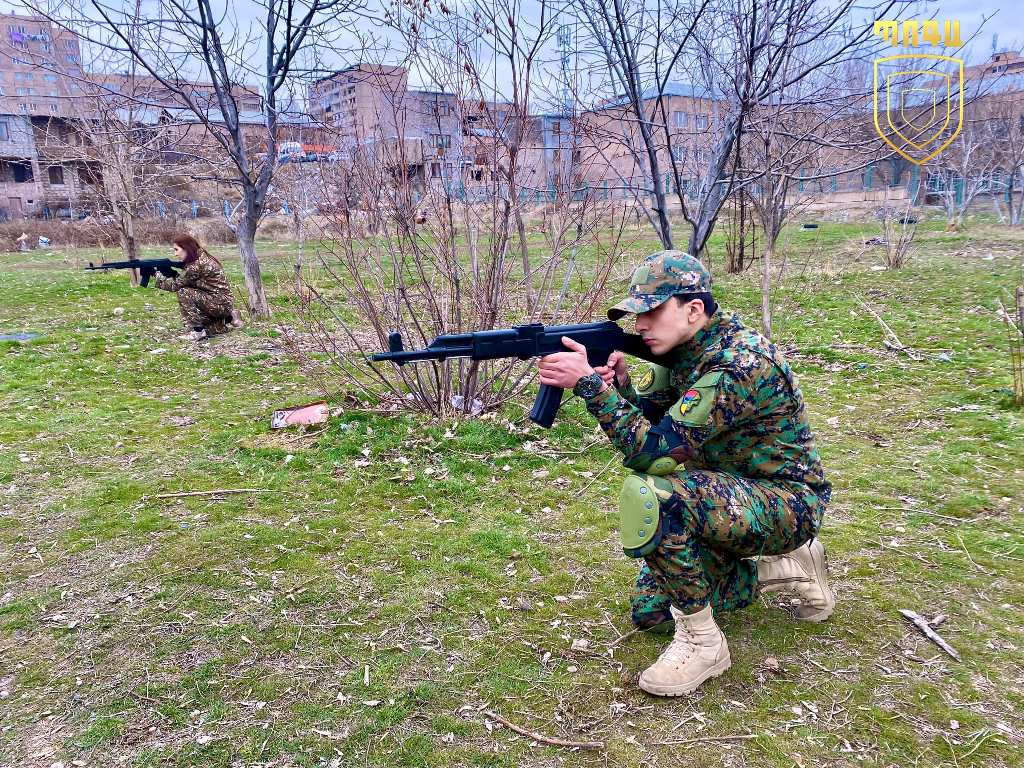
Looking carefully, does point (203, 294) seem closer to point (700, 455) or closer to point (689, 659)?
point (700, 455)

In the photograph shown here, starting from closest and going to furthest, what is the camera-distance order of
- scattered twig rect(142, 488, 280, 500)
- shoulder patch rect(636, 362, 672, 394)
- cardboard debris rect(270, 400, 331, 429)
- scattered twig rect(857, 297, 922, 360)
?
shoulder patch rect(636, 362, 672, 394) → scattered twig rect(142, 488, 280, 500) → cardboard debris rect(270, 400, 331, 429) → scattered twig rect(857, 297, 922, 360)

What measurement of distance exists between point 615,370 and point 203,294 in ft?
25.5

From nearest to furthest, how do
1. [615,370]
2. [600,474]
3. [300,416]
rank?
1. [615,370]
2. [600,474]
3. [300,416]

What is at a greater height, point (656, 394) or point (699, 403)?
point (699, 403)

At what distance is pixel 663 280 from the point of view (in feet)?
8.52

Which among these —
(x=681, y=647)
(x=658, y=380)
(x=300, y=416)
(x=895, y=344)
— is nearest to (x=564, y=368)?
(x=658, y=380)

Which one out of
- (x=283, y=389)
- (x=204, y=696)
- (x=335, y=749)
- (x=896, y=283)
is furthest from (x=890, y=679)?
(x=896, y=283)

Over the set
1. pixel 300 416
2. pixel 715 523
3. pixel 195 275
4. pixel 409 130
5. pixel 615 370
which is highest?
pixel 409 130

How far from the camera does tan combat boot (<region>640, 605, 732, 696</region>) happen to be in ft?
8.60

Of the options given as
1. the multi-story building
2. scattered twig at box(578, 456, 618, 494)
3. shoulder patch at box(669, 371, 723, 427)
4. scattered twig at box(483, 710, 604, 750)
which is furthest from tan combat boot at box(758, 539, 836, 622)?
the multi-story building

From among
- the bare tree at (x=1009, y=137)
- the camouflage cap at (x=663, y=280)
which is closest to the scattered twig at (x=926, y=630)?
the camouflage cap at (x=663, y=280)

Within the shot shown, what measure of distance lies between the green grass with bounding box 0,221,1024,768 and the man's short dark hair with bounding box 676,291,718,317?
4.68ft

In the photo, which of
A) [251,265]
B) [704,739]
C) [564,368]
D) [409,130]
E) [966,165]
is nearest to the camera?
[704,739]

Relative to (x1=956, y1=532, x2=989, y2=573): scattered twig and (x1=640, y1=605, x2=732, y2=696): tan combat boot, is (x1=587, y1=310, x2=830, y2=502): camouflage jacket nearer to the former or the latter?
(x1=640, y1=605, x2=732, y2=696): tan combat boot
